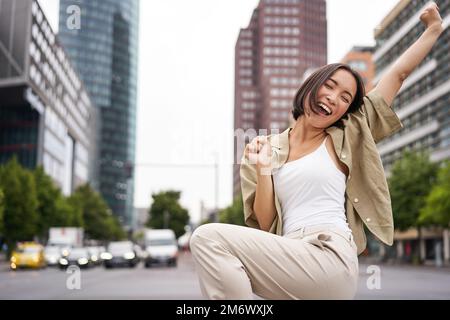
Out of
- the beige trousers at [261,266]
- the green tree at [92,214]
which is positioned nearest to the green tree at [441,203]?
the beige trousers at [261,266]

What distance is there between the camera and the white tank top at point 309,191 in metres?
1.73

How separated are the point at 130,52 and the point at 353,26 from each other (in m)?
111

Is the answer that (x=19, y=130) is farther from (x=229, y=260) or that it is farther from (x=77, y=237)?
(x=229, y=260)

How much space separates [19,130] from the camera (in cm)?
6191

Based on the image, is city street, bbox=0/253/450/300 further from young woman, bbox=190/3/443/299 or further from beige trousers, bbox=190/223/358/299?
beige trousers, bbox=190/223/358/299

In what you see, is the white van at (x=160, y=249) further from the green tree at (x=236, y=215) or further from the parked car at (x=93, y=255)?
the green tree at (x=236, y=215)

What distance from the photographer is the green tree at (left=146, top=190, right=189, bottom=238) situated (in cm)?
9631

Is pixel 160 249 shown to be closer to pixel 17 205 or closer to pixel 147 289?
pixel 17 205

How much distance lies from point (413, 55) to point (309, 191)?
1.94 feet

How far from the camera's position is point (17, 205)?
4356 cm

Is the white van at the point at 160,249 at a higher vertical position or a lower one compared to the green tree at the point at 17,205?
lower

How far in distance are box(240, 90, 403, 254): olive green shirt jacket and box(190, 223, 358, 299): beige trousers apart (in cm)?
32

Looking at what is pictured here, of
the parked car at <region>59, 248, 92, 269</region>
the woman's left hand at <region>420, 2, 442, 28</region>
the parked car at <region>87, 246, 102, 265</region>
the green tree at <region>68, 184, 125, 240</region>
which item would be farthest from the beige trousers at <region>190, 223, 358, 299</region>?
the green tree at <region>68, 184, 125, 240</region>
